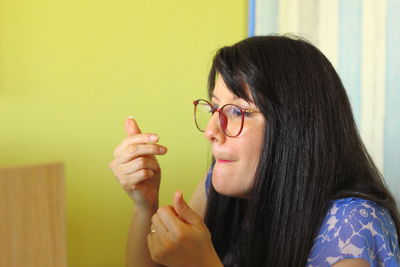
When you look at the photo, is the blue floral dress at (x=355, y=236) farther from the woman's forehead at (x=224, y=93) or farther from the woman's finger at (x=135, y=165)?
the woman's finger at (x=135, y=165)

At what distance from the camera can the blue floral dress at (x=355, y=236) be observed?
2.47 ft

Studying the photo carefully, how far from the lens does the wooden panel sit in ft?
1.26

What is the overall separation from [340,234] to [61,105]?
755 millimetres

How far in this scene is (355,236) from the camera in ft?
2.49

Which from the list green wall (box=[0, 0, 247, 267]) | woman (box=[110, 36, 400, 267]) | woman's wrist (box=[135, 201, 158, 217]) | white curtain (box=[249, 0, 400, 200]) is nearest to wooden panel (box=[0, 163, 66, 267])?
woman (box=[110, 36, 400, 267])

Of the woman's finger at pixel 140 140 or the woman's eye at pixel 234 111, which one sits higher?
the woman's eye at pixel 234 111

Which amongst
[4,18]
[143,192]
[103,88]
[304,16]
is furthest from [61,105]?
[304,16]

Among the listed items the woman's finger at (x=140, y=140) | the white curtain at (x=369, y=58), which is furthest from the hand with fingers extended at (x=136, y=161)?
the white curtain at (x=369, y=58)

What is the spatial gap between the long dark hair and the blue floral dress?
0.05 ft

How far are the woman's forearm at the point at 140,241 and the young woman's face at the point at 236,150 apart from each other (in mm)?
199

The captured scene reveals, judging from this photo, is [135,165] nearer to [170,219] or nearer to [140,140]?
[140,140]

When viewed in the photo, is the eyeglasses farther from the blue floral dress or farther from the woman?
the blue floral dress

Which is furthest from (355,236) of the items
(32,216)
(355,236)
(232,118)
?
(32,216)

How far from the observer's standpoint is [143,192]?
3.12 feet
